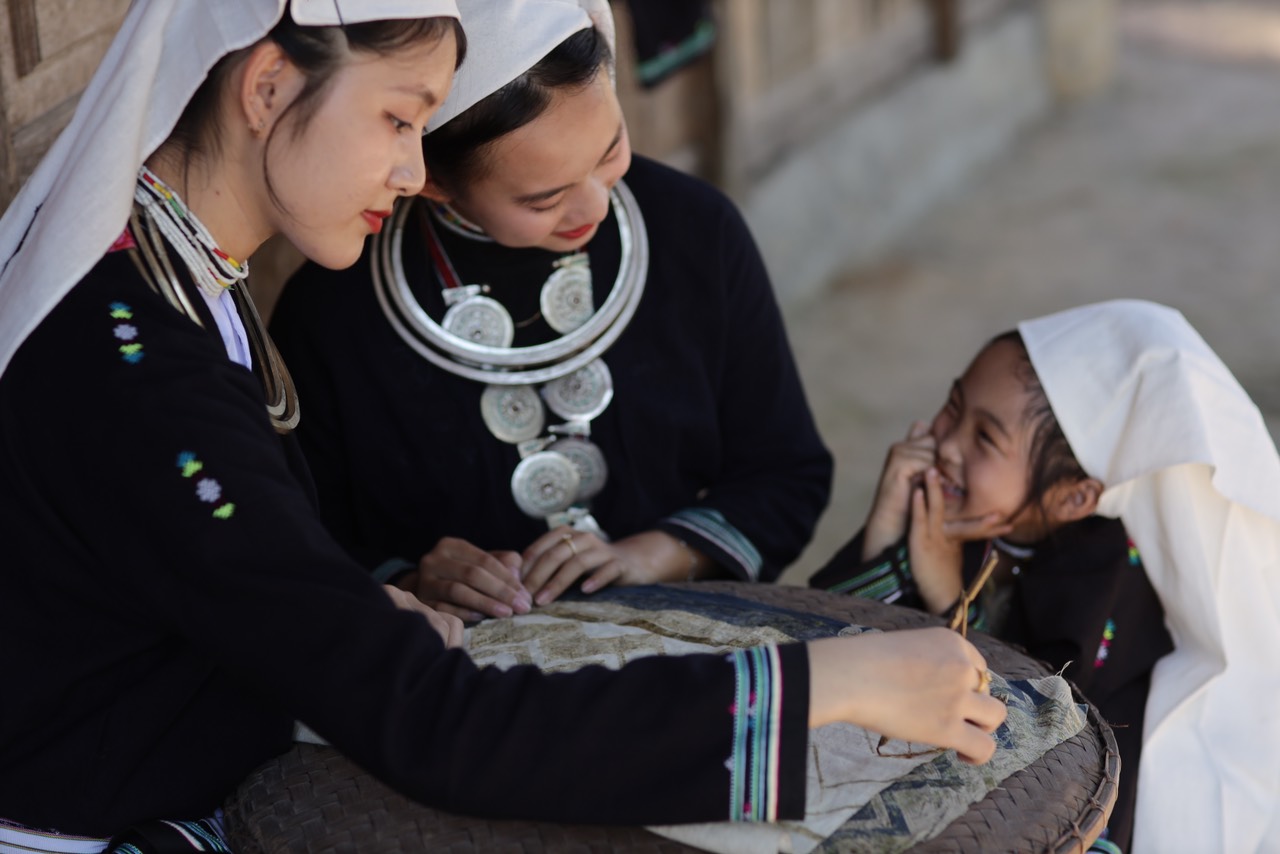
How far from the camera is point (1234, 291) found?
5.99m

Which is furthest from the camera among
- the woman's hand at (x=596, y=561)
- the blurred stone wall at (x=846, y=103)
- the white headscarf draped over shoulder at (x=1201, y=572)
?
the blurred stone wall at (x=846, y=103)

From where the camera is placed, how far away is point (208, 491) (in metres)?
1.38

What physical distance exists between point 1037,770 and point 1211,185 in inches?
251

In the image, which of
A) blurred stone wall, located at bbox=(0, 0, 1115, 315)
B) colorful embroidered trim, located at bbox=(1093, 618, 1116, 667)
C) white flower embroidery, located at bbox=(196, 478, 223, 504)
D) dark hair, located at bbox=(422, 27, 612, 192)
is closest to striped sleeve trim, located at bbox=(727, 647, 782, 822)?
white flower embroidery, located at bbox=(196, 478, 223, 504)

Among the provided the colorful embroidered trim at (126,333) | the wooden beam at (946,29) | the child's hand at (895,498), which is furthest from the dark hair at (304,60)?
the wooden beam at (946,29)

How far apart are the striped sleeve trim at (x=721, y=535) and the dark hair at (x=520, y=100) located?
2.24ft

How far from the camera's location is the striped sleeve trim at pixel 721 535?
7.79 feet

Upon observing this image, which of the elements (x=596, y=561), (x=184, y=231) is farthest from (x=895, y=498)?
(x=184, y=231)

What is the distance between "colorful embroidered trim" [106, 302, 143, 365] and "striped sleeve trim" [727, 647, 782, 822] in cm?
67

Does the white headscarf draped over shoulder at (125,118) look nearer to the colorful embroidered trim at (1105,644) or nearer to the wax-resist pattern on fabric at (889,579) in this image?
the wax-resist pattern on fabric at (889,579)

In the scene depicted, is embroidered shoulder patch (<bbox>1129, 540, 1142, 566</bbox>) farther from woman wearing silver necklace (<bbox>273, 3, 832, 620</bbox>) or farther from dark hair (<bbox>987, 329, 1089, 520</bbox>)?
woman wearing silver necklace (<bbox>273, 3, 832, 620</bbox>)

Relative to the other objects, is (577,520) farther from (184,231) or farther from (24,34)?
(24,34)

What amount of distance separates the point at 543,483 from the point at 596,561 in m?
0.22

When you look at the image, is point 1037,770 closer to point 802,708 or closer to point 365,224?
point 802,708
